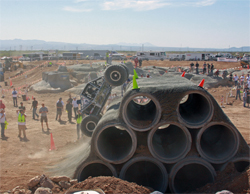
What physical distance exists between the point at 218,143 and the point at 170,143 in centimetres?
134

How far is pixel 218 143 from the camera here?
6887 mm

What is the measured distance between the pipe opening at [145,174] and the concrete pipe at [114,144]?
1.40ft

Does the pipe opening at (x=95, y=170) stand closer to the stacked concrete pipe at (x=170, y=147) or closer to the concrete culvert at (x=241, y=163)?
the stacked concrete pipe at (x=170, y=147)

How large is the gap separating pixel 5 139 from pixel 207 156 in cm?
965

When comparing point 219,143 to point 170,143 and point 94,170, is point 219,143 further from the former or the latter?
point 94,170

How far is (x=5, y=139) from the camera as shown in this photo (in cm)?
1174

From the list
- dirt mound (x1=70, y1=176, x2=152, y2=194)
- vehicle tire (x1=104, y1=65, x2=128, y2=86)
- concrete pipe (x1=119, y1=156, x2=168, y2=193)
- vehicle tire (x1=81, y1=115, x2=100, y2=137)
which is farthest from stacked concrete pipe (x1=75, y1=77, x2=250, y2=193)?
vehicle tire (x1=81, y1=115, x2=100, y2=137)

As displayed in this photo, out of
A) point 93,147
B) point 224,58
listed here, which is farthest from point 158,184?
point 224,58

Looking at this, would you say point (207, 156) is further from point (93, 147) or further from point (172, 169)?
point (93, 147)

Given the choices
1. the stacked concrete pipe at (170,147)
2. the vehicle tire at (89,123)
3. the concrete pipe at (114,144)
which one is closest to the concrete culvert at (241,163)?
the stacked concrete pipe at (170,147)

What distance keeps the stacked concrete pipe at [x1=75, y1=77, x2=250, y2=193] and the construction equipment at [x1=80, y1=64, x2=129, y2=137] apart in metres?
3.61

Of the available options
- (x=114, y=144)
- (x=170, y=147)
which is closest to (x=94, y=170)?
(x=114, y=144)

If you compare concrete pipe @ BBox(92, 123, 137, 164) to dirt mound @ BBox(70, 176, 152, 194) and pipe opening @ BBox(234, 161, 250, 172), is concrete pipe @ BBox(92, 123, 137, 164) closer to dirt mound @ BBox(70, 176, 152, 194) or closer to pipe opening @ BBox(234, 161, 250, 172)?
dirt mound @ BBox(70, 176, 152, 194)

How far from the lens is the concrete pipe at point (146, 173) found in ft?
20.5
